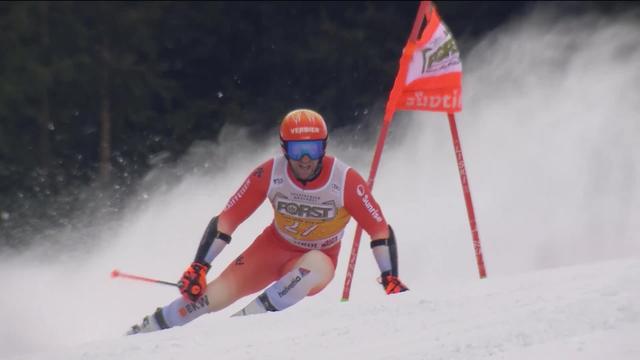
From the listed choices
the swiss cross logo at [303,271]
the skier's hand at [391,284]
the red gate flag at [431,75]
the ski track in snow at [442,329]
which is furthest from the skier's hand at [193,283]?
the red gate flag at [431,75]

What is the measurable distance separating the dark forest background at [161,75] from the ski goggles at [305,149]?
9.49 m

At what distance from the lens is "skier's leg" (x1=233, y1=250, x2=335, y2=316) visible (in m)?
5.77

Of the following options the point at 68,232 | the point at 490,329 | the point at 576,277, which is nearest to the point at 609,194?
the point at 576,277

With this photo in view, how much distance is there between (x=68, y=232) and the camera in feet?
44.3

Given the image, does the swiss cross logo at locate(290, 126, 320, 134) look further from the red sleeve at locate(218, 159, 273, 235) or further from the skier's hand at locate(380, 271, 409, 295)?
the skier's hand at locate(380, 271, 409, 295)

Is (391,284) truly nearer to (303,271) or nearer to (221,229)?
(303,271)

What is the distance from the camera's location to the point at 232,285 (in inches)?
247

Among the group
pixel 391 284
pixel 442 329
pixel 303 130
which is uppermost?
pixel 303 130

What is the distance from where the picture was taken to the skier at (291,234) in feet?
19.3

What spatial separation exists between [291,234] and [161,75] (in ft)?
37.8

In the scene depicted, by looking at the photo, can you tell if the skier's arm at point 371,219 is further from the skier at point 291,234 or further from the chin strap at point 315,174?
the chin strap at point 315,174

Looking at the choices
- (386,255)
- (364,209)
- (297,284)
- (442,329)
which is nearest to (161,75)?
(364,209)

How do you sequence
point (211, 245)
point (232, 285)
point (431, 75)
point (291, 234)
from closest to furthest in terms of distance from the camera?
point (211, 245) → point (232, 285) → point (291, 234) → point (431, 75)

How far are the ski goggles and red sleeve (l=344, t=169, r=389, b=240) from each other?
31cm
